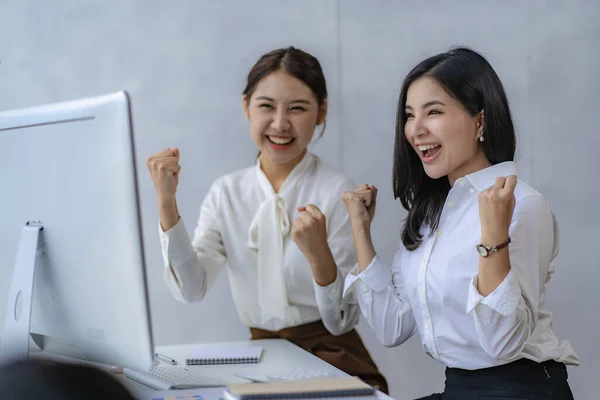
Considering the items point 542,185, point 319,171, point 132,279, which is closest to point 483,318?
point 132,279

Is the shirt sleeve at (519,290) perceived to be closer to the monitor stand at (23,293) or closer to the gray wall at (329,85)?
the monitor stand at (23,293)

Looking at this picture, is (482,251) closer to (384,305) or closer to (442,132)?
(442,132)

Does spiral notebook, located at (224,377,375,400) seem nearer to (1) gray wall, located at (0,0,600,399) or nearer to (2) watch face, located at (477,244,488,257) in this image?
(2) watch face, located at (477,244,488,257)

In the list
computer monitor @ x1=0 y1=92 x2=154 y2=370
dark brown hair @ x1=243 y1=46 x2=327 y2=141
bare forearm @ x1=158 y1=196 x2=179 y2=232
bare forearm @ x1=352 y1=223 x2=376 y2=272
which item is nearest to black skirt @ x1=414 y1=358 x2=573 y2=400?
bare forearm @ x1=352 y1=223 x2=376 y2=272

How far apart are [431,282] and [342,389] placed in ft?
1.80

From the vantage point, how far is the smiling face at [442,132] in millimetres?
1710

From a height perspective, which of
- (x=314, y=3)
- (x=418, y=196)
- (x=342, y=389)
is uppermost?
Answer: (x=314, y=3)

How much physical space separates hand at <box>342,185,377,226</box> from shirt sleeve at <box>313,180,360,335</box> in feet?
0.67

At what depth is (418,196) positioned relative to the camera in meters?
1.93

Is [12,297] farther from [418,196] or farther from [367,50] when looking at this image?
[367,50]

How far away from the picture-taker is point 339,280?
6.75 ft

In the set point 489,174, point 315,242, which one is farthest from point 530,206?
point 315,242

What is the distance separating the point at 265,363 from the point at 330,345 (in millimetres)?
385

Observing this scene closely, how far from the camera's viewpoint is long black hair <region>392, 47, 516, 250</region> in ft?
5.54
